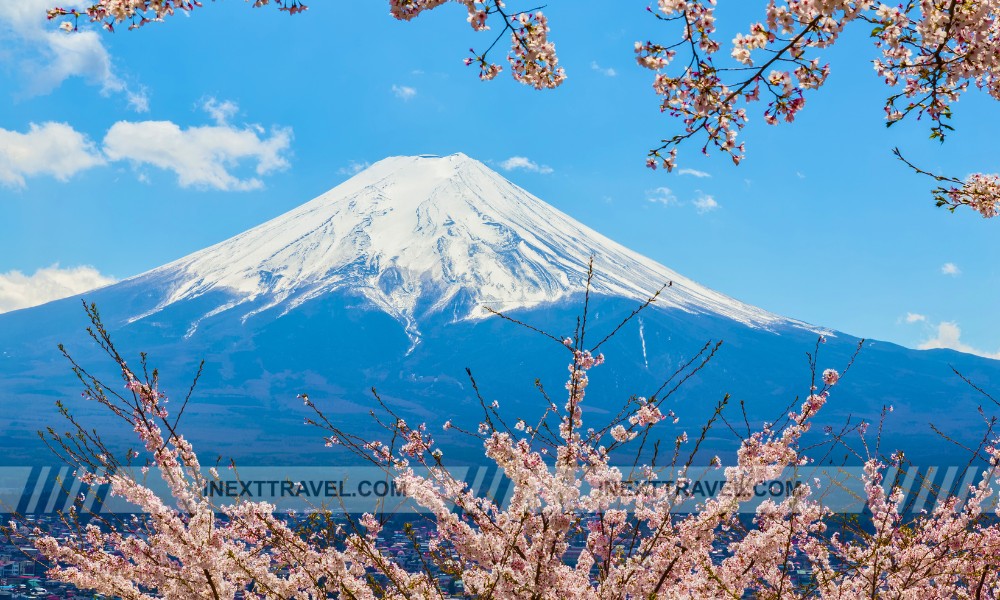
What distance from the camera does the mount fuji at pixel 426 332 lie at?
12131cm

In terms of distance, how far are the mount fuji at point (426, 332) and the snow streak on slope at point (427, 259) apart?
1.47ft

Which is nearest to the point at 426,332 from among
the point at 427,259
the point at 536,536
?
the point at 427,259

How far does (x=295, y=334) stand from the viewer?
141625mm

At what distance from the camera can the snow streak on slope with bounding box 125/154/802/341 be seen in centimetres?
14850

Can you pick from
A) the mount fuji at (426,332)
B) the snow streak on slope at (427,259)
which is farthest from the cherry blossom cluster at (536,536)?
the snow streak on slope at (427,259)

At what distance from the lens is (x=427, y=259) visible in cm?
15900

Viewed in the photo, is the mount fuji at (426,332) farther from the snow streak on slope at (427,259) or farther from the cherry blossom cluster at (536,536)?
the cherry blossom cluster at (536,536)

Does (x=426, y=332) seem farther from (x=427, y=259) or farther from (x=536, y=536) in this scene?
(x=536, y=536)

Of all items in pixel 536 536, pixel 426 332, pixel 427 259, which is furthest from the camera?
pixel 427 259

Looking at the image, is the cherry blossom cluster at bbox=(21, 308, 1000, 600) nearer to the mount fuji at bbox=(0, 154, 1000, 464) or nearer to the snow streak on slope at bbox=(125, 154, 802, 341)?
the mount fuji at bbox=(0, 154, 1000, 464)

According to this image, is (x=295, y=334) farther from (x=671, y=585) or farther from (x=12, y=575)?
(x=671, y=585)

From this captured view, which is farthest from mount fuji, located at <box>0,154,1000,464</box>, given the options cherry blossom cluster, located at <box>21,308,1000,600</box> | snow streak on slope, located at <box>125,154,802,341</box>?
cherry blossom cluster, located at <box>21,308,1000,600</box>

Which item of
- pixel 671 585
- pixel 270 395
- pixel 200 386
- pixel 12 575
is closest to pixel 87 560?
pixel 671 585

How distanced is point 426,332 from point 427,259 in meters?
20.3
